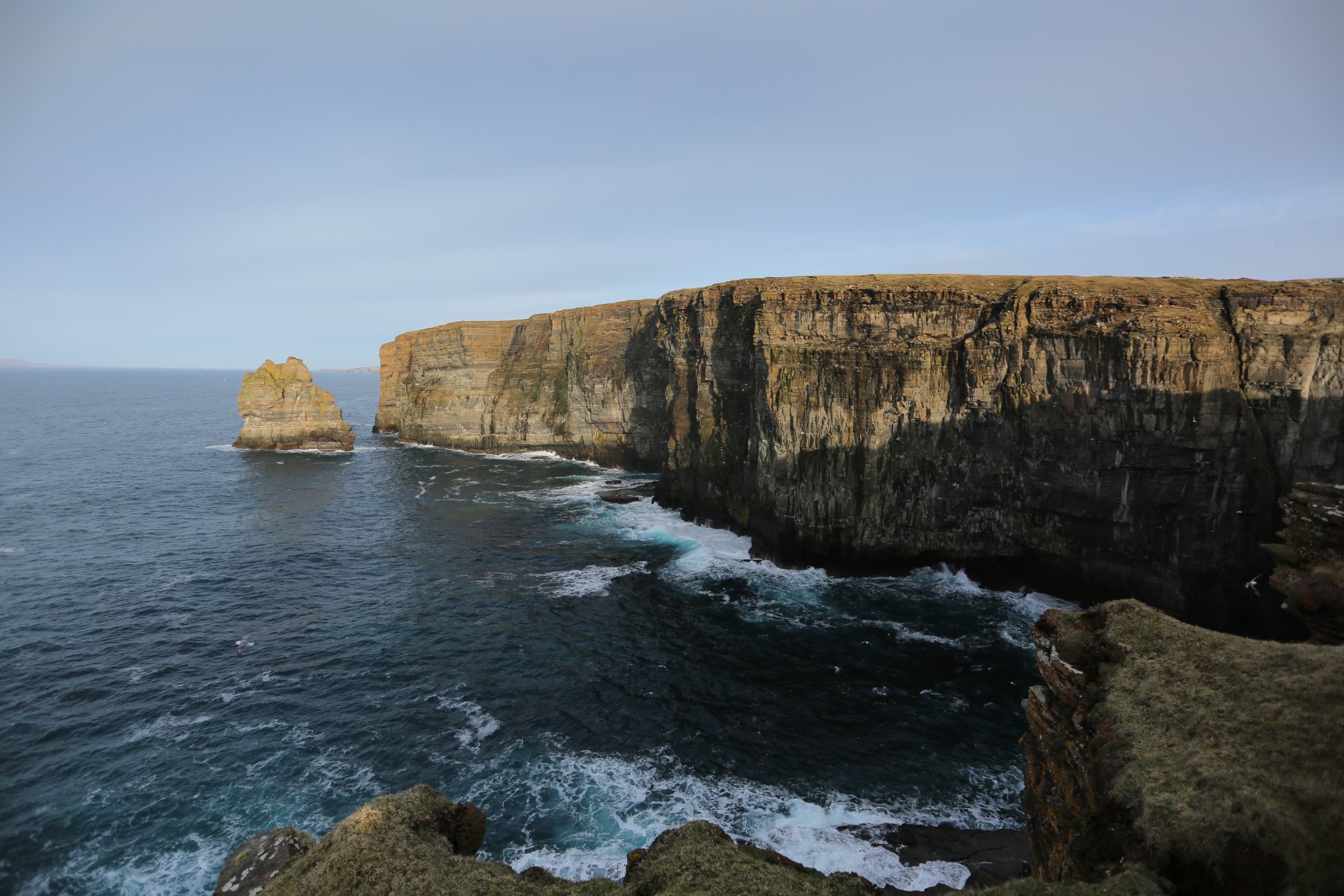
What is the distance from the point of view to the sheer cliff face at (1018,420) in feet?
105

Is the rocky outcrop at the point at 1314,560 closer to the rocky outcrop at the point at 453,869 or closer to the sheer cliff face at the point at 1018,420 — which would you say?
the rocky outcrop at the point at 453,869

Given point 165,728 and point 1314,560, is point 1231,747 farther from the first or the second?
point 165,728

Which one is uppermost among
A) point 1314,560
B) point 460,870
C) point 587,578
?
point 1314,560

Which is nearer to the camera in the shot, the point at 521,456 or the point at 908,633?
the point at 908,633

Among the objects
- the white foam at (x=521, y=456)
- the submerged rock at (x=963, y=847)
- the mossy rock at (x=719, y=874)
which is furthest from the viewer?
the white foam at (x=521, y=456)

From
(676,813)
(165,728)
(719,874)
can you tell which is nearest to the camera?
(719,874)

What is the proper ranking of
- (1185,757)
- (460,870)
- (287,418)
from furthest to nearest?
(287,418)
(460,870)
(1185,757)

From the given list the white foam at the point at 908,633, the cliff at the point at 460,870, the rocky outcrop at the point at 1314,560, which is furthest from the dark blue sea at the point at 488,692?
the rocky outcrop at the point at 1314,560

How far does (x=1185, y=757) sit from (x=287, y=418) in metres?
104

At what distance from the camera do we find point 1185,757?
12.0 metres

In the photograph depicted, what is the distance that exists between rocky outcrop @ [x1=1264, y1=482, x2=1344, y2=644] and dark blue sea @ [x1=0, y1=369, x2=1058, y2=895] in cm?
1053

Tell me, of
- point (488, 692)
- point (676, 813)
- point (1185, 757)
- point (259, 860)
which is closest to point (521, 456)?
point (488, 692)

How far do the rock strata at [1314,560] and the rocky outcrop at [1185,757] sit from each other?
336 cm

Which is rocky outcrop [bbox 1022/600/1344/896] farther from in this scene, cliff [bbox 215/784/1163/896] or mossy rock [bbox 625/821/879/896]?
mossy rock [bbox 625/821/879/896]
